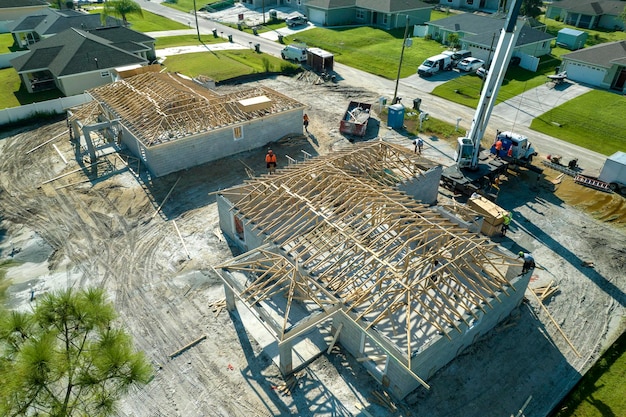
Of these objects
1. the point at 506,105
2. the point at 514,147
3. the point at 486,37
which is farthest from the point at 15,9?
the point at 514,147

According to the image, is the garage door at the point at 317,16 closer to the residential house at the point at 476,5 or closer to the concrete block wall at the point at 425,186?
the residential house at the point at 476,5

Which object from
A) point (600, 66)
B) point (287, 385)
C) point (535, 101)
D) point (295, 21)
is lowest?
point (287, 385)

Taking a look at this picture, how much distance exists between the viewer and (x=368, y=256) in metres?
16.6

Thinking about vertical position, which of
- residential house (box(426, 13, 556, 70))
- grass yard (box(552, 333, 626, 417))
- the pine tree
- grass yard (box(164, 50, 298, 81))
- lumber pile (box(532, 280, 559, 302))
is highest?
the pine tree

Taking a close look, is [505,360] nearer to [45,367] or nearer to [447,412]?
[447,412]

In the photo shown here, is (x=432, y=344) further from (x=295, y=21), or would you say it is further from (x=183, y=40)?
(x=295, y=21)

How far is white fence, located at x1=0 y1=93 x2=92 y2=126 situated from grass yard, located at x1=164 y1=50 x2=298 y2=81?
39.3 feet

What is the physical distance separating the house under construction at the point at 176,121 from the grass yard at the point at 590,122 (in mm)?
21347

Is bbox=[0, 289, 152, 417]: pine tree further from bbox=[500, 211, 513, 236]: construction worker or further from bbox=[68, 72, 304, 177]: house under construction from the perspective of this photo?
bbox=[500, 211, 513, 236]: construction worker

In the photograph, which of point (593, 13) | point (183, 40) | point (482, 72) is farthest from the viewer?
point (593, 13)

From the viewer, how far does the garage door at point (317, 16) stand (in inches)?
2498

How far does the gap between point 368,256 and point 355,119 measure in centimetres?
1937

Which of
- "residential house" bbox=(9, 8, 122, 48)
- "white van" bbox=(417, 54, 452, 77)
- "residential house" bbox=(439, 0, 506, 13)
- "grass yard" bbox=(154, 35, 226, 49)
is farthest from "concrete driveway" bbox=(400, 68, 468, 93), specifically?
"residential house" bbox=(9, 8, 122, 48)

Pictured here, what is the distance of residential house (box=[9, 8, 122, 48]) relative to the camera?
50.9 metres
